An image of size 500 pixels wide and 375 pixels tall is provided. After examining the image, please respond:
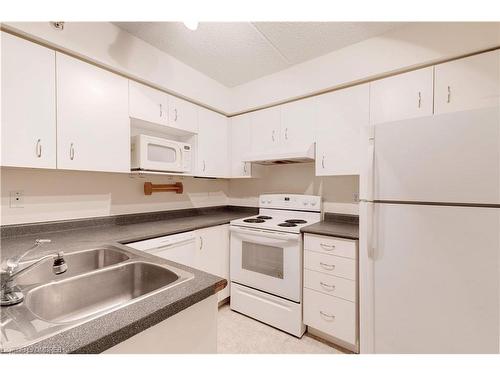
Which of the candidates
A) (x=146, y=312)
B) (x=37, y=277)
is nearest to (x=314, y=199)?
(x=146, y=312)

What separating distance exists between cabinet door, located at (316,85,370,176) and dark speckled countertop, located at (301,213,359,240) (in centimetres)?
47

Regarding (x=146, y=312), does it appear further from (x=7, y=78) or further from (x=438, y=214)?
(x=7, y=78)

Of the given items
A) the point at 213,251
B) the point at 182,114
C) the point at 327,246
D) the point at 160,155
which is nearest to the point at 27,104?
the point at 160,155

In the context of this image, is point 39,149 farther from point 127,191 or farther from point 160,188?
point 160,188

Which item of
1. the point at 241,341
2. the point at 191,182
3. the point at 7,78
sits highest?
the point at 7,78

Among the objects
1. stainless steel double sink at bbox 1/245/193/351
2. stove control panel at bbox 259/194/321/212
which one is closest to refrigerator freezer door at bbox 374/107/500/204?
stove control panel at bbox 259/194/321/212

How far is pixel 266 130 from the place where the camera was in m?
2.46

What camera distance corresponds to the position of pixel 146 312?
2.09ft

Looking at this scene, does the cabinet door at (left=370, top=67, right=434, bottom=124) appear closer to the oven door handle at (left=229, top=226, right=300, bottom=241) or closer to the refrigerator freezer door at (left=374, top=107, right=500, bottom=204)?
the refrigerator freezer door at (left=374, top=107, right=500, bottom=204)

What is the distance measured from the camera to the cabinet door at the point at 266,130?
2.39m

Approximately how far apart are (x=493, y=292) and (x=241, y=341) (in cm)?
159

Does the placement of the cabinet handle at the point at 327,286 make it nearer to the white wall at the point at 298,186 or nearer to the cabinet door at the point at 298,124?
the white wall at the point at 298,186

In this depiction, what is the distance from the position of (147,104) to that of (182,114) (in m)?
0.36

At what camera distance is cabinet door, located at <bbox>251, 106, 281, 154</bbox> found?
2.39 meters
